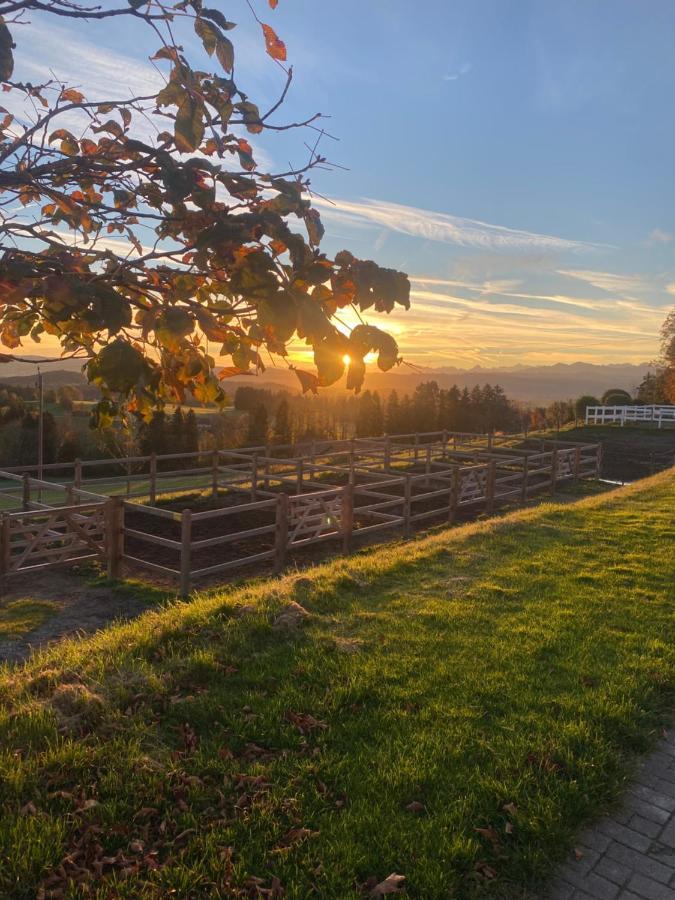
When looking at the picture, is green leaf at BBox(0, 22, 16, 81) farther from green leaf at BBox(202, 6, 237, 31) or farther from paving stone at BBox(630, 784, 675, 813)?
paving stone at BBox(630, 784, 675, 813)

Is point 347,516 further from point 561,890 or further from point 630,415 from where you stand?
point 630,415

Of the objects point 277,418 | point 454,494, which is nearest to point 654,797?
point 454,494

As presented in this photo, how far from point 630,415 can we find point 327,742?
122 feet

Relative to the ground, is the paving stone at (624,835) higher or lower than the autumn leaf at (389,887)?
lower

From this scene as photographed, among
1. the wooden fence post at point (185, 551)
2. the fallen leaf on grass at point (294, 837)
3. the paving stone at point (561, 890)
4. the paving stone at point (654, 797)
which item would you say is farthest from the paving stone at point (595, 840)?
the wooden fence post at point (185, 551)

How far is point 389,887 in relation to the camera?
9.20 feet

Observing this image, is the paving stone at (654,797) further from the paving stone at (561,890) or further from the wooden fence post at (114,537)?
the wooden fence post at (114,537)

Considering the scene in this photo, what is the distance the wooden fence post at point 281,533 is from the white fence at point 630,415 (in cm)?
3071

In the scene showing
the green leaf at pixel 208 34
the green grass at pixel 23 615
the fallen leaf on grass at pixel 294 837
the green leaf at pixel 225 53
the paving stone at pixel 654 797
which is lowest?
the green grass at pixel 23 615

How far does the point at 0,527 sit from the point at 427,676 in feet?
21.9

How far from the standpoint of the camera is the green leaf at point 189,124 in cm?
227

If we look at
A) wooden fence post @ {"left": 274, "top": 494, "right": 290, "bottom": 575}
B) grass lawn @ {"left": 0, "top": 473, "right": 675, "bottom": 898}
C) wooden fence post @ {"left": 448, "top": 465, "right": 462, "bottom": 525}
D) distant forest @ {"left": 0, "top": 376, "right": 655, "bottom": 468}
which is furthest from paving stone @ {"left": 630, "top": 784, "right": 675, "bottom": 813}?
distant forest @ {"left": 0, "top": 376, "right": 655, "bottom": 468}

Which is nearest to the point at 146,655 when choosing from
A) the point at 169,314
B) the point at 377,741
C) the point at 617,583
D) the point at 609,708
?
the point at 377,741

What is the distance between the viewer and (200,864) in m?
2.92
